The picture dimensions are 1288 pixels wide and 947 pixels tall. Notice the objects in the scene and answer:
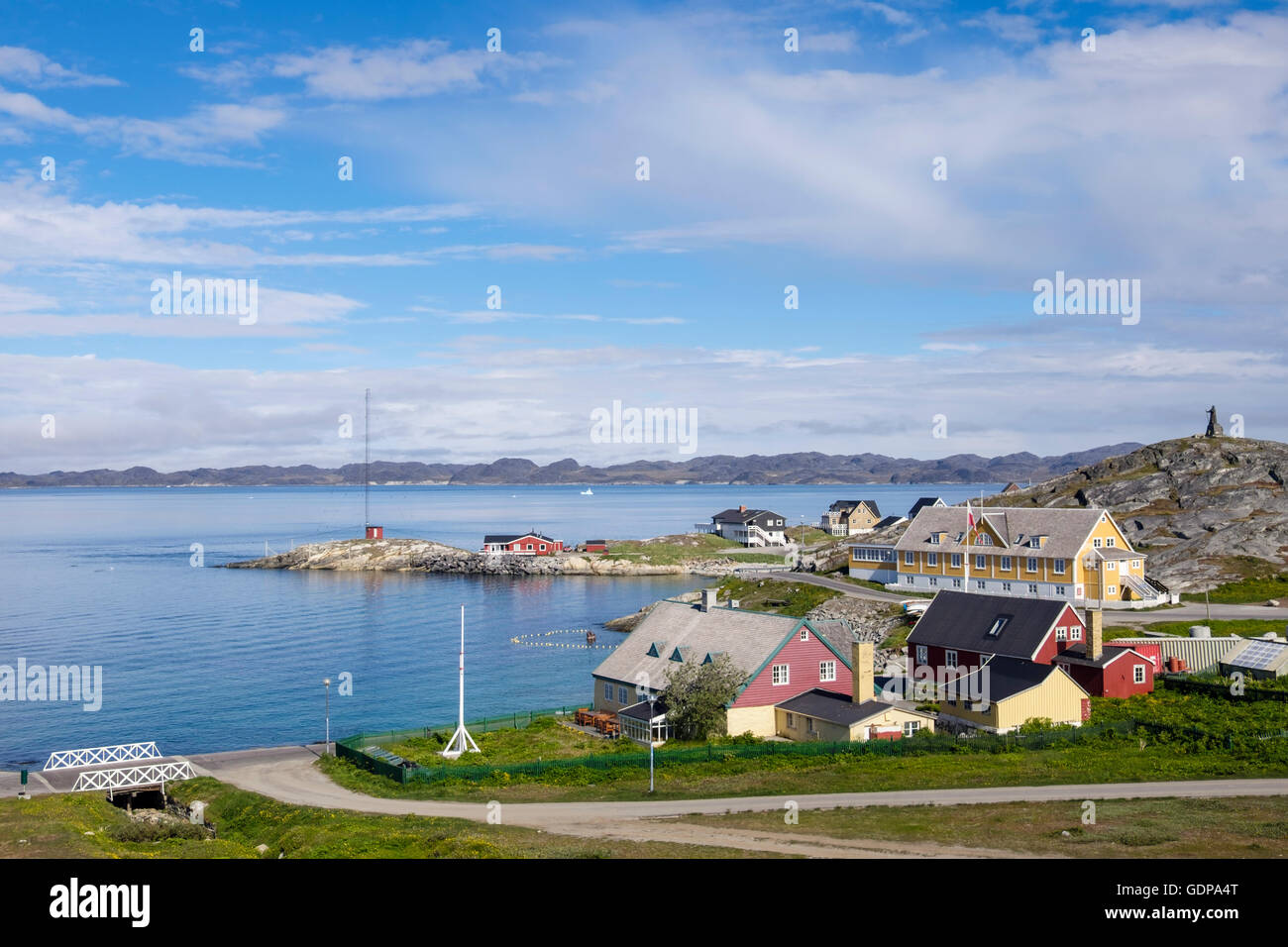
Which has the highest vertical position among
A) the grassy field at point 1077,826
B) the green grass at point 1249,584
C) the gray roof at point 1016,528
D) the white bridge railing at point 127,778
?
the gray roof at point 1016,528

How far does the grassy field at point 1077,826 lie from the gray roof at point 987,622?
20229 mm

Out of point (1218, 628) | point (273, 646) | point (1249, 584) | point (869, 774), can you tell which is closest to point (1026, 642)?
point (869, 774)

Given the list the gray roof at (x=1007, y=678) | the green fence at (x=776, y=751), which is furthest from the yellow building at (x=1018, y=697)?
the green fence at (x=776, y=751)

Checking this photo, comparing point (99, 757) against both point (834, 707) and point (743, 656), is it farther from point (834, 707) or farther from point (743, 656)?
point (834, 707)

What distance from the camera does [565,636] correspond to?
94875mm

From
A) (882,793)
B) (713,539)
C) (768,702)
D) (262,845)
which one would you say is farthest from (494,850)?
(713,539)

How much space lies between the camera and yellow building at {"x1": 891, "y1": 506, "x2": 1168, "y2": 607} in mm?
72438

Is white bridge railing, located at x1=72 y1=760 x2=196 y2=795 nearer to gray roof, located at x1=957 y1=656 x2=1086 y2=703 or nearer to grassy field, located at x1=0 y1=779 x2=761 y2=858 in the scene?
grassy field, located at x1=0 y1=779 x2=761 y2=858

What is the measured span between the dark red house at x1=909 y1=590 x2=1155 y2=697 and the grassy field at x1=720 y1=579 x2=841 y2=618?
88.7 feet

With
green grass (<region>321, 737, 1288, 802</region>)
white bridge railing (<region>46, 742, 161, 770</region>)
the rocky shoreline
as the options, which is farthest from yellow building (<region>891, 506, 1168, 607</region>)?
white bridge railing (<region>46, 742, 161, 770</region>)

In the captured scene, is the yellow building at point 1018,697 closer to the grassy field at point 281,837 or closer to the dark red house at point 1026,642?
the dark red house at point 1026,642

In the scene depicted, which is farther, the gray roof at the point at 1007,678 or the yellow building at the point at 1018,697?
the gray roof at the point at 1007,678

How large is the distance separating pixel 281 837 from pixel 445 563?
126593 millimetres

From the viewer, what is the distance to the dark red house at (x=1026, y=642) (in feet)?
165
